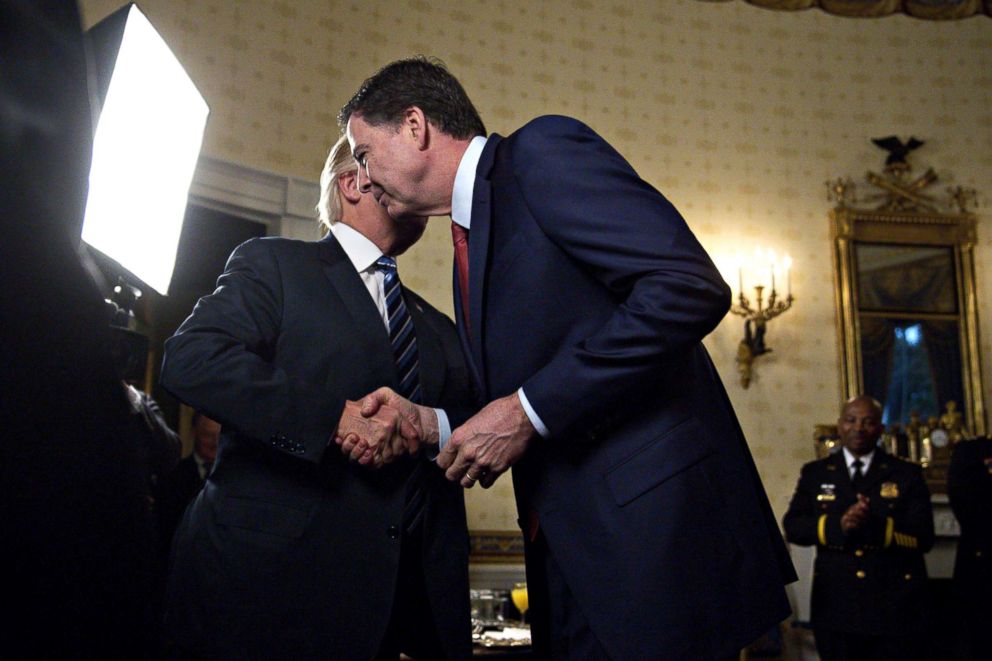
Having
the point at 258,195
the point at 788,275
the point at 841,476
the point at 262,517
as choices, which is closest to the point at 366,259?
the point at 262,517

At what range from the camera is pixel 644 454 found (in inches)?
60.9

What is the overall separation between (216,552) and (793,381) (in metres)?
5.91

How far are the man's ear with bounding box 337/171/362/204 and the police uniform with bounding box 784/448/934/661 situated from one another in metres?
3.99

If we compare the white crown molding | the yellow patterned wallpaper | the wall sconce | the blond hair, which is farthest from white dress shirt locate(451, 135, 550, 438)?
the wall sconce

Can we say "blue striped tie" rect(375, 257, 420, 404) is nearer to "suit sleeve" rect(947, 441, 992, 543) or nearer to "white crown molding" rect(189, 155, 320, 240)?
"white crown molding" rect(189, 155, 320, 240)

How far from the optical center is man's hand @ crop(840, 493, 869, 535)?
5.27 m

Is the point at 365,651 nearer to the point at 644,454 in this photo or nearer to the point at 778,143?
the point at 644,454

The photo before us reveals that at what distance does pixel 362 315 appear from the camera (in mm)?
2111

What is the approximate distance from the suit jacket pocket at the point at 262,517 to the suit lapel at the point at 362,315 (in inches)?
13.7

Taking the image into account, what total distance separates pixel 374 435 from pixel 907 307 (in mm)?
6473


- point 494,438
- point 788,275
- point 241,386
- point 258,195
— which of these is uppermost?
point 258,195

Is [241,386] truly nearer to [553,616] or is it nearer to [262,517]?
[262,517]

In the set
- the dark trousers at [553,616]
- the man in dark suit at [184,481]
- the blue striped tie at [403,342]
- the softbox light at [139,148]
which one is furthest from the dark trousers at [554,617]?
the man in dark suit at [184,481]

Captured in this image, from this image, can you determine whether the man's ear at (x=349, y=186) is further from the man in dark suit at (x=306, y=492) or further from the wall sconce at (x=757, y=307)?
the wall sconce at (x=757, y=307)
